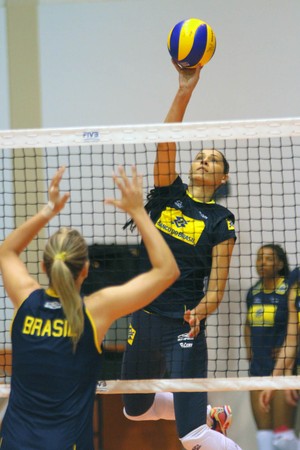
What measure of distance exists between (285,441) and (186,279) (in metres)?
1.99

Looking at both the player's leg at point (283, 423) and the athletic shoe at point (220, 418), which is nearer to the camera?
the athletic shoe at point (220, 418)

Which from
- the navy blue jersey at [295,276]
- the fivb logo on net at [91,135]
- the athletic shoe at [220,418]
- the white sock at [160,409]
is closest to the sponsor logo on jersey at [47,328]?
the fivb logo on net at [91,135]

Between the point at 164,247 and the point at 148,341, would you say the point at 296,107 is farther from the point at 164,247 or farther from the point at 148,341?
the point at 164,247

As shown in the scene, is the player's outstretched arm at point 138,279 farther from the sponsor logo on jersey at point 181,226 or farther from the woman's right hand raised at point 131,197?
the sponsor logo on jersey at point 181,226

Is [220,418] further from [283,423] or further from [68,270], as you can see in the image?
[68,270]

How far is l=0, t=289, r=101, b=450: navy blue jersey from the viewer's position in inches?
138

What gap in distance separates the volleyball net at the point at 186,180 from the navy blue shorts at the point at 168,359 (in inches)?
6.4

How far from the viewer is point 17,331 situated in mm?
3602

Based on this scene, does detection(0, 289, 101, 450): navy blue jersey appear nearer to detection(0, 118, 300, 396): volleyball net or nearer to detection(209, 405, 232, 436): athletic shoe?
detection(0, 118, 300, 396): volleyball net

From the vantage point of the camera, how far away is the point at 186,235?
5.05m

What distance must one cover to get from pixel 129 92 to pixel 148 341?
3.25m

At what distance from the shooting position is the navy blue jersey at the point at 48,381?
3.50m

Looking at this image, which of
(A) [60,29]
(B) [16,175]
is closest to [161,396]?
(B) [16,175]

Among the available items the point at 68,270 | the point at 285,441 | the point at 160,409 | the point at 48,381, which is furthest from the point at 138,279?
the point at 285,441
